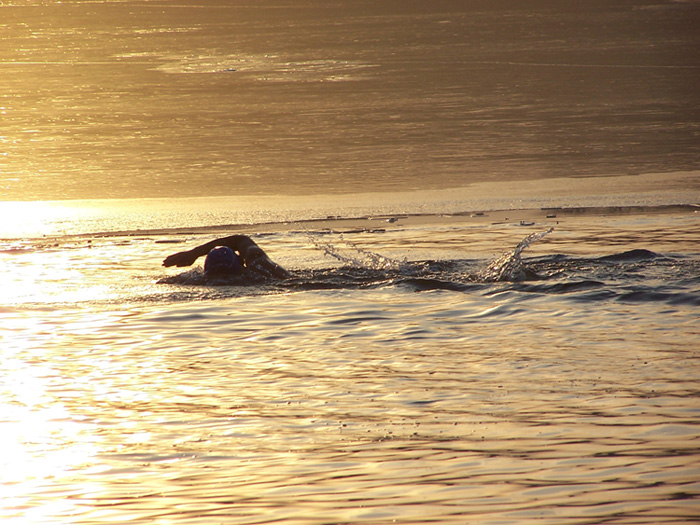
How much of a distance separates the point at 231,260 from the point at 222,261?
8 centimetres

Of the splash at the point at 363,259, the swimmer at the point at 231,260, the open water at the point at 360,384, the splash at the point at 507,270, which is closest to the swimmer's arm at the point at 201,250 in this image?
the swimmer at the point at 231,260

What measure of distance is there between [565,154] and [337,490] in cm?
1042

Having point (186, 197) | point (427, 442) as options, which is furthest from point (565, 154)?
point (427, 442)

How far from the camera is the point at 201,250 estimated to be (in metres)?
8.46

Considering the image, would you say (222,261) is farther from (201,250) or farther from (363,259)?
(363,259)

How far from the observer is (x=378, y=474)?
4156mm

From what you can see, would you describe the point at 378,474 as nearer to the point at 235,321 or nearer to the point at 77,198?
the point at 235,321

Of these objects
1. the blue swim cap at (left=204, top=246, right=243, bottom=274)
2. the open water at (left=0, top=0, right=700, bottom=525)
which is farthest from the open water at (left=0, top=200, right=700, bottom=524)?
the blue swim cap at (left=204, top=246, right=243, bottom=274)

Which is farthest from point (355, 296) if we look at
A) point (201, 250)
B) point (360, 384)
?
point (360, 384)

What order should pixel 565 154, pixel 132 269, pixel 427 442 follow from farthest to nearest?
pixel 565 154 → pixel 132 269 → pixel 427 442

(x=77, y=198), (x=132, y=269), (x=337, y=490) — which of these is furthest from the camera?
(x=77, y=198)

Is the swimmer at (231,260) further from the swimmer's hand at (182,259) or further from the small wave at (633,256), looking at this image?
the small wave at (633,256)

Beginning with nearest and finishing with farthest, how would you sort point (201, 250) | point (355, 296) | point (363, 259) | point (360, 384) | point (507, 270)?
point (360, 384), point (355, 296), point (507, 270), point (201, 250), point (363, 259)

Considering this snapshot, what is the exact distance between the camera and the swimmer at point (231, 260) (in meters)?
8.23
